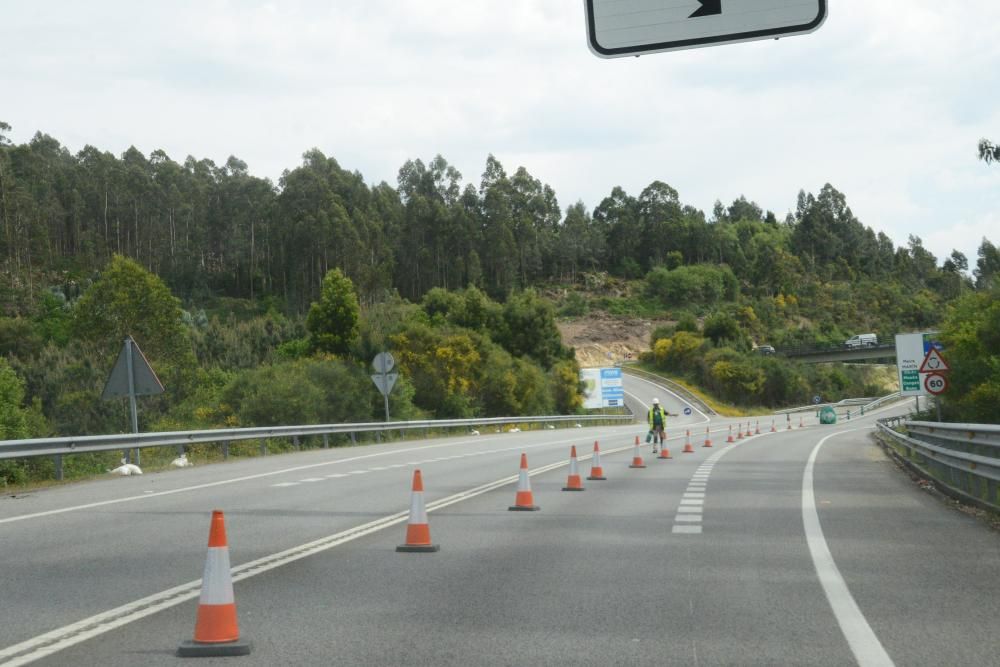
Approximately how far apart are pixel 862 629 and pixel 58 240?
126 m

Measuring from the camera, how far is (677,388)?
11962 cm

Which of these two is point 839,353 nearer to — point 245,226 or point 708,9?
point 245,226

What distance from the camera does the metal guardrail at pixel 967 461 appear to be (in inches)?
541

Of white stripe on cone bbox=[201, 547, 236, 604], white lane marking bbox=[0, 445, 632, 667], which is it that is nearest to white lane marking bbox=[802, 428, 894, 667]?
white stripe on cone bbox=[201, 547, 236, 604]

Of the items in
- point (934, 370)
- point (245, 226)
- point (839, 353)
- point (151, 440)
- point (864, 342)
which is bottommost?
point (151, 440)

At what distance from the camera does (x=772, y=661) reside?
6074mm

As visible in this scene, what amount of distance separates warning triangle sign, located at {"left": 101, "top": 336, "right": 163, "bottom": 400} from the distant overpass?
348 ft

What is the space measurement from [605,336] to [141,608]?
137342 millimetres

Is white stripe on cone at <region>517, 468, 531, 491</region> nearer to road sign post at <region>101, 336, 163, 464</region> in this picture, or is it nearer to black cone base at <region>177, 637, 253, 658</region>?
black cone base at <region>177, 637, 253, 658</region>

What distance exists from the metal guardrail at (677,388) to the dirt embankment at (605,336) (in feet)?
12.2

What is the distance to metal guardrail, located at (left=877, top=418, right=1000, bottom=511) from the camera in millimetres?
13734

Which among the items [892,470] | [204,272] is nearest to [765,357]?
[204,272]

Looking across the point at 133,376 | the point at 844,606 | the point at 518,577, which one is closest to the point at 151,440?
the point at 133,376

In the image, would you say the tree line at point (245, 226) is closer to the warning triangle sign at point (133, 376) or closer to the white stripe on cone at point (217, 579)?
the warning triangle sign at point (133, 376)
